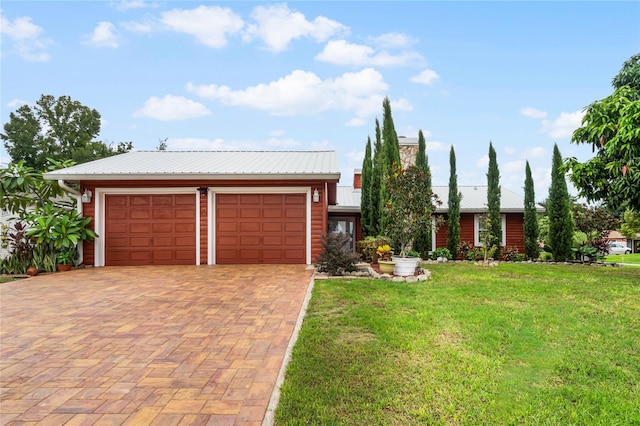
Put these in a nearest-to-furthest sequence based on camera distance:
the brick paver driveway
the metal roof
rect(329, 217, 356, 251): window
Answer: the brick paver driveway, the metal roof, rect(329, 217, 356, 251): window

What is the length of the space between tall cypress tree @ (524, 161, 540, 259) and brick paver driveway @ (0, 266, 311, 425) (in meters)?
11.2

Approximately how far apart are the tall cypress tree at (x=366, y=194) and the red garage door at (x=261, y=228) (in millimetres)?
3384

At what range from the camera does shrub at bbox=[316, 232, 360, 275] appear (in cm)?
791

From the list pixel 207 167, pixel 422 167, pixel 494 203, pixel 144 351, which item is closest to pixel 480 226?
pixel 494 203

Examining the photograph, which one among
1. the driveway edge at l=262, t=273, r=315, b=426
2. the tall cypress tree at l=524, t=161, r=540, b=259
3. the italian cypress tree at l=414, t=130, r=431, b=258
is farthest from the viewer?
the tall cypress tree at l=524, t=161, r=540, b=259

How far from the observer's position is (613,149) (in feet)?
25.8

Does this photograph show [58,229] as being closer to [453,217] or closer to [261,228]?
[261,228]

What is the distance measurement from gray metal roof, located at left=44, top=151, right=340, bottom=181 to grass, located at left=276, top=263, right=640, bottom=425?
15.0ft

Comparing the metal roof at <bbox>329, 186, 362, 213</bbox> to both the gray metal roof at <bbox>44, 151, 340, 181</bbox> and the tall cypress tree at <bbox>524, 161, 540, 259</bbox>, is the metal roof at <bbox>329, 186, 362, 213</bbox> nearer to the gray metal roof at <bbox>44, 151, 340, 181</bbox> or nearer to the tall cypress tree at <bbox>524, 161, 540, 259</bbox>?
the gray metal roof at <bbox>44, 151, 340, 181</bbox>

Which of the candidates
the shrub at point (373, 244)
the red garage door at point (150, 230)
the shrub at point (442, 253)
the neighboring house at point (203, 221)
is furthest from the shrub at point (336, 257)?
the shrub at point (442, 253)

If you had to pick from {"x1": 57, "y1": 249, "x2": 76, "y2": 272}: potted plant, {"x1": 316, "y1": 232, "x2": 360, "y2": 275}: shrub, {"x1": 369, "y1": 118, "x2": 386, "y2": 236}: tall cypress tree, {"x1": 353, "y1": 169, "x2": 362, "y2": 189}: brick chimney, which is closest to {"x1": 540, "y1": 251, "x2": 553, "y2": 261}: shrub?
{"x1": 369, "y1": 118, "x2": 386, "y2": 236}: tall cypress tree

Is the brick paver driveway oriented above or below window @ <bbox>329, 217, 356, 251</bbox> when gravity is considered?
below

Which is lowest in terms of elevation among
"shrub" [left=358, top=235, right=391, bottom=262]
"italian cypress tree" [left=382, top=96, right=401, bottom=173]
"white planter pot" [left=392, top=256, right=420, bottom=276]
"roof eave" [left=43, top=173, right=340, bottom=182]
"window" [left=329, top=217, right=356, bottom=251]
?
"white planter pot" [left=392, top=256, right=420, bottom=276]

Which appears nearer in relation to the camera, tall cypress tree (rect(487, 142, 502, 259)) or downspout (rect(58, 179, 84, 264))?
downspout (rect(58, 179, 84, 264))
